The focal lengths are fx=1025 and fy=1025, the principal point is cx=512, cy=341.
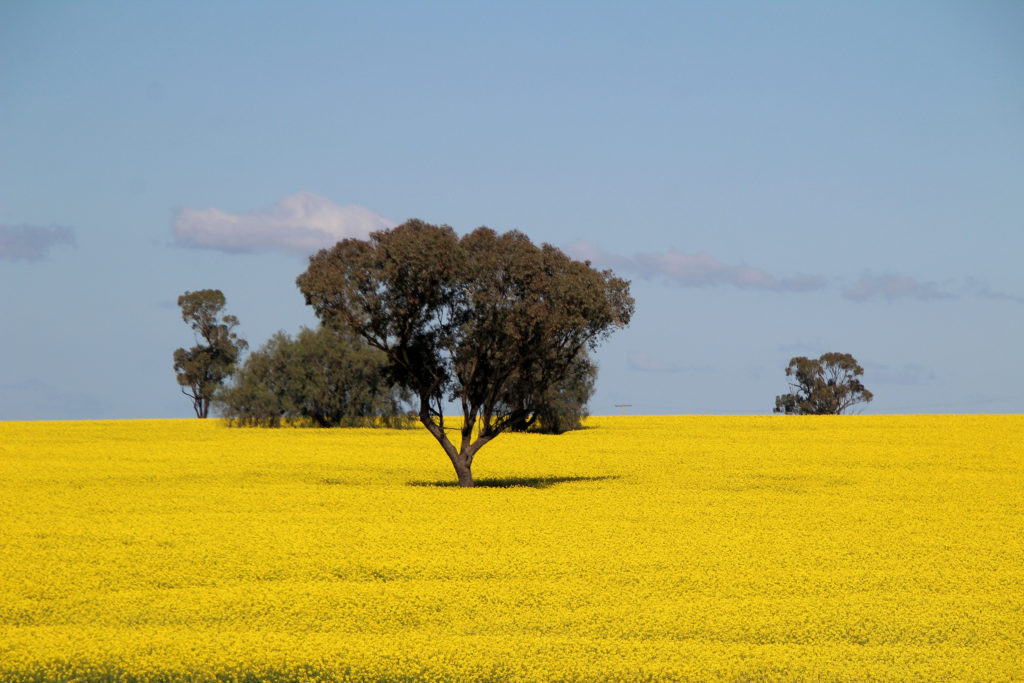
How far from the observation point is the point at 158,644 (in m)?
10.7

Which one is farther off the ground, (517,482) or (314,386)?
(314,386)

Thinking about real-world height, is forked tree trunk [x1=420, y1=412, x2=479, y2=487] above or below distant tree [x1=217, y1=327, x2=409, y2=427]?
below

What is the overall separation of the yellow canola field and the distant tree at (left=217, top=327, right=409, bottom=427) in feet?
78.0

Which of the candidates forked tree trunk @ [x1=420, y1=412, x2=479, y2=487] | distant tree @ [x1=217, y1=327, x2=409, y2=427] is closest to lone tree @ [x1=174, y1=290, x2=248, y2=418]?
distant tree @ [x1=217, y1=327, x2=409, y2=427]

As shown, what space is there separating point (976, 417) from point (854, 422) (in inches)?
322

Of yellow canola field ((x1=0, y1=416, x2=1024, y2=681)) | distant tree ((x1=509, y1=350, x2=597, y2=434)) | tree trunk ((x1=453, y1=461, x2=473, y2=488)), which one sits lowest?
yellow canola field ((x1=0, y1=416, x2=1024, y2=681))

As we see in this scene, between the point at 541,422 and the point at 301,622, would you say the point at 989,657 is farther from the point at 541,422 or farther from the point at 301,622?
the point at 541,422

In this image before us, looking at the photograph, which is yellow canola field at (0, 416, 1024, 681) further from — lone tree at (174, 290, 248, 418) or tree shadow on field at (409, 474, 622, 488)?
lone tree at (174, 290, 248, 418)

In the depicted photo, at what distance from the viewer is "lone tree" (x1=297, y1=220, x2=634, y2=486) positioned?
26625 millimetres

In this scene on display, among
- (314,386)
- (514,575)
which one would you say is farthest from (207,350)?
(514,575)

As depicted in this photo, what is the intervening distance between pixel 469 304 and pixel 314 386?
3099cm

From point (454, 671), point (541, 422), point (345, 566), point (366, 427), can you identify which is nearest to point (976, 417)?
point (541, 422)

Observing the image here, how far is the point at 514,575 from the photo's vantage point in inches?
567

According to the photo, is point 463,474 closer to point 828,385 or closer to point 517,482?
point 517,482
